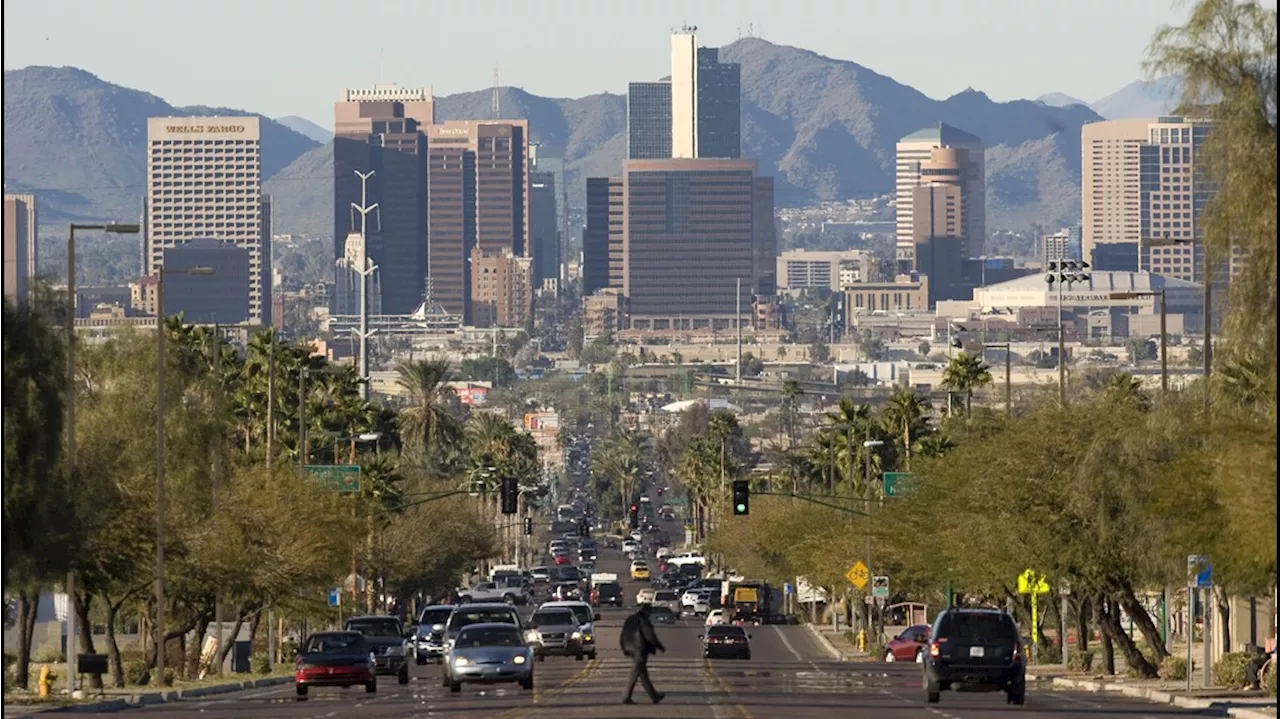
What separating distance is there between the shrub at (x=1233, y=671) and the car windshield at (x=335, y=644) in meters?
18.2

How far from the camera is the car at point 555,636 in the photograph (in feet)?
250

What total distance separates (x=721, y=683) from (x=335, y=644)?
821cm

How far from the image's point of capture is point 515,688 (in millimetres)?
55625

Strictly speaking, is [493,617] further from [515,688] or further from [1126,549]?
[1126,549]

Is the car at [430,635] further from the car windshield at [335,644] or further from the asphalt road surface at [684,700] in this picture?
the car windshield at [335,644]

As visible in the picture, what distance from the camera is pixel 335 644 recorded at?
190 ft

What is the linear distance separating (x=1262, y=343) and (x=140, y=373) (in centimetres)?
3898

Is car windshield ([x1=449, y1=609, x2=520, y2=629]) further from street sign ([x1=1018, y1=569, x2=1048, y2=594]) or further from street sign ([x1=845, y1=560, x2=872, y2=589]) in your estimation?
street sign ([x1=845, y1=560, x2=872, y2=589])

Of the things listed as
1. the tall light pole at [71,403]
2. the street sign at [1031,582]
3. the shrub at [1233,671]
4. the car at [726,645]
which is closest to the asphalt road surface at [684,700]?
the shrub at [1233,671]

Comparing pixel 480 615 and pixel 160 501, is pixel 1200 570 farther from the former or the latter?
pixel 160 501

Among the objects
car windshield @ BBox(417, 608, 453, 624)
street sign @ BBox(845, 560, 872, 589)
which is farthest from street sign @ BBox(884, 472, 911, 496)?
car windshield @ BBox(417, 608, 453, 624)

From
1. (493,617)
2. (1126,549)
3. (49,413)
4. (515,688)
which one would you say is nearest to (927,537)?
(1126,549)

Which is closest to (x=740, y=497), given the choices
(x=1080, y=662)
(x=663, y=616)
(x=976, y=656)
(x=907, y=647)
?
(x=907, y=647)

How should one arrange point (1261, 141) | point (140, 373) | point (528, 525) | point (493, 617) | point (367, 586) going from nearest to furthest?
point (1261, 141) < point (493, 617) < point (140, 373) < point (367, 586) < point (528, 525)
